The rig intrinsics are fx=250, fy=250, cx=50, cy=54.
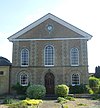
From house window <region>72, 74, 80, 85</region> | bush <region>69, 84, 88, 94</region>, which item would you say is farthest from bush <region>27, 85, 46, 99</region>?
house window <region>72, 74, 80, 85</region>

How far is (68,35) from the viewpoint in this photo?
35375 mm

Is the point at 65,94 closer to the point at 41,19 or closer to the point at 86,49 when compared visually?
the point at 86,49

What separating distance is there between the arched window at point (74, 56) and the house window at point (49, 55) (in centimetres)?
269

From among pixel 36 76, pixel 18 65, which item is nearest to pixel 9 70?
pixel 18 65

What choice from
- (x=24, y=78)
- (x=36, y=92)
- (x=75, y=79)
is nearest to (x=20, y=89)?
(x=24, y=78)

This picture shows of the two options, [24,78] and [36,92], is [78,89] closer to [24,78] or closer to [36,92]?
[36,92]

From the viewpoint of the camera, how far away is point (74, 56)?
1377 inches

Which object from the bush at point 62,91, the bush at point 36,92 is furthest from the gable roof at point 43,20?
the bush at point 36,92

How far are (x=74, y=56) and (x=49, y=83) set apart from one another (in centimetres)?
513

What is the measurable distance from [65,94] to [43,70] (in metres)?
5.28

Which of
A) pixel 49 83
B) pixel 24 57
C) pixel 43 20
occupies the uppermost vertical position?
pixel 43 20

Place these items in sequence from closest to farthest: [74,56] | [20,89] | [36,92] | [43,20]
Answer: [36,92] → [20,89] → [74,56] → [43,20]

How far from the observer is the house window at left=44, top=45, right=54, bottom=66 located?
3497cm

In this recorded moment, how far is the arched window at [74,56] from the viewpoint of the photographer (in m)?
34.8
